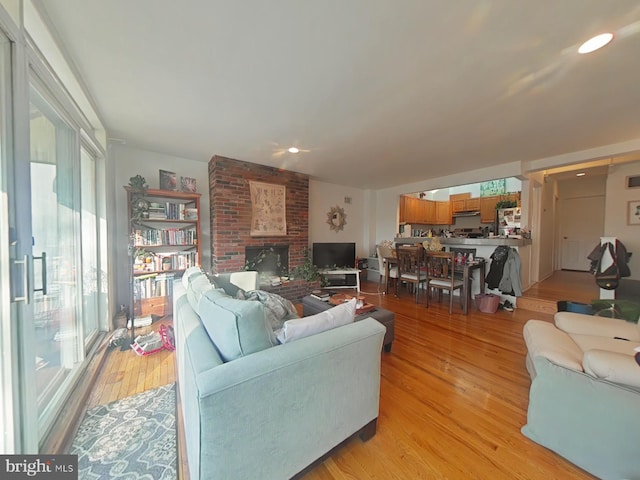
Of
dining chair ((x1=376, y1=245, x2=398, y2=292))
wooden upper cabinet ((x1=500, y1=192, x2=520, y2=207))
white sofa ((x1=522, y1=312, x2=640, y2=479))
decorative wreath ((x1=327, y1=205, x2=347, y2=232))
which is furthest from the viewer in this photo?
decorative wreath ((x1=327, y1=205, x2=347, y2=232))

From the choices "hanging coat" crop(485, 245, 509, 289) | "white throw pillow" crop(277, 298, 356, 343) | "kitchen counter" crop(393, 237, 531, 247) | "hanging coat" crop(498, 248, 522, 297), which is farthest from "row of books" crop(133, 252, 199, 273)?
"hanging coat" crop(498, 248, 522, 297)

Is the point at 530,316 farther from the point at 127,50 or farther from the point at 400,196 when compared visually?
the point at 127,50

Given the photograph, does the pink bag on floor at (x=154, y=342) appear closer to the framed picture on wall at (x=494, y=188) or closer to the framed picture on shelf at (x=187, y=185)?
the framed picture on shelf at (x=187, y=185)

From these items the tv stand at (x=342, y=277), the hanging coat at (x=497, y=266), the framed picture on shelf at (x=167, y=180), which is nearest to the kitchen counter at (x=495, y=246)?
the hanging coat at (x=497, y=266)

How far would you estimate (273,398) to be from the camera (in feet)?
3.22

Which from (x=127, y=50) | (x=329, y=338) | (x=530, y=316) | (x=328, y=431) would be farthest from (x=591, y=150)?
(x=127, y=50)

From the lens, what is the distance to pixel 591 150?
9.98 ft

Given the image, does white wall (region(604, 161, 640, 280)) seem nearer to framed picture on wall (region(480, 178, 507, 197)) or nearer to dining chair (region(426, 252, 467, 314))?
framed picture on wall (region(480, 178, 507, 197))

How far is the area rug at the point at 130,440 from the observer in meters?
1.19

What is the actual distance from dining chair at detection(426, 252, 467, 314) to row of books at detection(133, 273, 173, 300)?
385 centimetres

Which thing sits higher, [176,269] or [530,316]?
[176,269]

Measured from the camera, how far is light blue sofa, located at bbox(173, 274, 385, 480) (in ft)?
2.87

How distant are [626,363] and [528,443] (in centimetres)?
68

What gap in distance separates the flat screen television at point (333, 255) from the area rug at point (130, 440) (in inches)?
131
